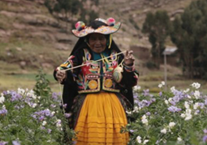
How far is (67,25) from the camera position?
32.9m

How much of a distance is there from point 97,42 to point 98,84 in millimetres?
489

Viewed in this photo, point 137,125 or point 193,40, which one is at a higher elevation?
point 193,40

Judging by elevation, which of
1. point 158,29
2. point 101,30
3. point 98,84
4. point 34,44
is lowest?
point 98,84

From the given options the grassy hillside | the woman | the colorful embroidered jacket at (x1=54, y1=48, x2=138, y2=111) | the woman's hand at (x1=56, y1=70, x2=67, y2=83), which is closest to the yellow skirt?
the woman

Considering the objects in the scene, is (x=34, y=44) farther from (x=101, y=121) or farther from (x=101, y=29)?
(x=101, y=121)

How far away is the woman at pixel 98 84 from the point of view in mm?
3758

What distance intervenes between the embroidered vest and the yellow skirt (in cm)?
9

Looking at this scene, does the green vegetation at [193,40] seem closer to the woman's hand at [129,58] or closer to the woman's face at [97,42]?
the woman's face at [97,42]

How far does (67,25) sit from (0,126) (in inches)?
1206

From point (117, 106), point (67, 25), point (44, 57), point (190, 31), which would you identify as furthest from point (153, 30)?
point (117, 106)

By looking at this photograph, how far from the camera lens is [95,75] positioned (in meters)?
3.95

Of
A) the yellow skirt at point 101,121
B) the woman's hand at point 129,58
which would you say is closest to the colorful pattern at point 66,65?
the yellow skirt at point 101,121

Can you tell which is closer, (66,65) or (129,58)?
(129,58)

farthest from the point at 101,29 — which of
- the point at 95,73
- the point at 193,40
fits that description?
the point at 193,40
